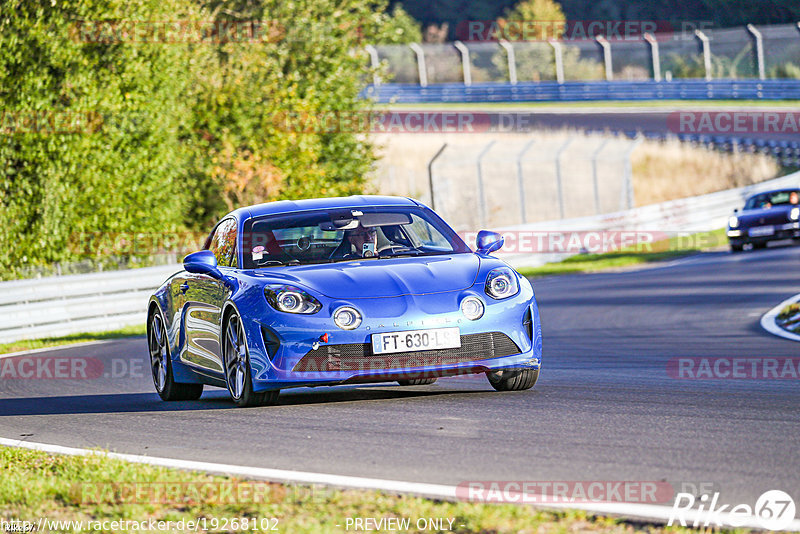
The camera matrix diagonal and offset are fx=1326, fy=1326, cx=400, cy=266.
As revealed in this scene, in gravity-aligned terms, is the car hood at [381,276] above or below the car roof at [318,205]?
below

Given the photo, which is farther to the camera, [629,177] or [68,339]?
[629,177]

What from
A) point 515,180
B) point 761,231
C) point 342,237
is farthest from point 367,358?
point 515,180

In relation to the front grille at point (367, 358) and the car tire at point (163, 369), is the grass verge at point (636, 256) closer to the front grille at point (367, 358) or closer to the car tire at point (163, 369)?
the car tire at point (163, 369)

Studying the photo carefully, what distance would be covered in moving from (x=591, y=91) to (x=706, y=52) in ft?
20.7

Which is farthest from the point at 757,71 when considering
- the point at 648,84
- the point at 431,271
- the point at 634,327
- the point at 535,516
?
the point at 535,516

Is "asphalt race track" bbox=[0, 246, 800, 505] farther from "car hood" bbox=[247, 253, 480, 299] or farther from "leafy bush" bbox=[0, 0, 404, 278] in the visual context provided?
"leafy bush" bbox=[0, 0, 404, 278]

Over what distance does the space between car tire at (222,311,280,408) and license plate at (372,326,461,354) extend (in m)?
0.90

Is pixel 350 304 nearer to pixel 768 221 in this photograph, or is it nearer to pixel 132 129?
pixel 132 129

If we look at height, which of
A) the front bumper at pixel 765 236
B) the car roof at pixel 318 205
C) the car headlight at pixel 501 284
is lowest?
the front bumper at pixel 765 236

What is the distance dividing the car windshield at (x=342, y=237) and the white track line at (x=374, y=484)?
7.23ft

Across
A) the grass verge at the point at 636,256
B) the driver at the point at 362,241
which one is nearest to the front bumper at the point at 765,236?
the grass verge at the point at 636,256

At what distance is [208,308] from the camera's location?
942 cm

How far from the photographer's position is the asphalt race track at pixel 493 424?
6117 mm

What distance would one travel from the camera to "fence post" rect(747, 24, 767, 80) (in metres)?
52.1
